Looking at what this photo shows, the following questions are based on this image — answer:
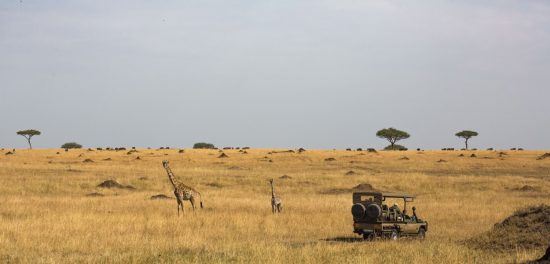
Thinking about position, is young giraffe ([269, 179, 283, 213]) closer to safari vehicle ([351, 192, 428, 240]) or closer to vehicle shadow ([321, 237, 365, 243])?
vehicle shadow ([321, 237, 365, 243])

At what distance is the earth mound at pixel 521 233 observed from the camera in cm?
1873

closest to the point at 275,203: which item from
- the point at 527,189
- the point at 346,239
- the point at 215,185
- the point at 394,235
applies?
the point at 346,239

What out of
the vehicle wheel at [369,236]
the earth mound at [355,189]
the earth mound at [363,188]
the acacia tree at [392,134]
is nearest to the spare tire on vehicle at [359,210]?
the vehicle wheel at [369,236]

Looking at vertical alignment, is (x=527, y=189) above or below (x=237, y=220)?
above

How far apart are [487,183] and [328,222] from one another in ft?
74.0

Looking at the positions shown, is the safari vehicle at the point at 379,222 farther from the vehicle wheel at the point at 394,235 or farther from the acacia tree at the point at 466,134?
the acacia tree at the point at 466,134

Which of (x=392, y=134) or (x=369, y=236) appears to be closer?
(x=369, y=236)

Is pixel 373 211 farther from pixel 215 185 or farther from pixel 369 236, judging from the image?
pixel 215 185

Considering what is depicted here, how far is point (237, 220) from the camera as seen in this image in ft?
81.4

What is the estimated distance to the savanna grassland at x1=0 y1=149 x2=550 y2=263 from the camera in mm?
16609

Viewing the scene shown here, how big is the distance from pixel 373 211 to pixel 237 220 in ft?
19.3

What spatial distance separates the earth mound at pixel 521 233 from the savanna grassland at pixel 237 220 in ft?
1.80

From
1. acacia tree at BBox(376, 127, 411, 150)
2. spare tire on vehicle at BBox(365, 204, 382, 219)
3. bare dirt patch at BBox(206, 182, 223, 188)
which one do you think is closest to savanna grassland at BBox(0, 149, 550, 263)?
bare dirt patch at BBox(206, 182, 223, 188)

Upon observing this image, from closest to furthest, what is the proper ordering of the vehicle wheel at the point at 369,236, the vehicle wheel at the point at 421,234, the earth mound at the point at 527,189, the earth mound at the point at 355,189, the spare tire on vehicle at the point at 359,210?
the vehicle wheel at the point at 369,236, the spare tire on vehicle at the point at 359,210, the vehicle wheel at the point at 421,234, the earth mound at the point at 355,189, the earth mound at the point at 527,189
